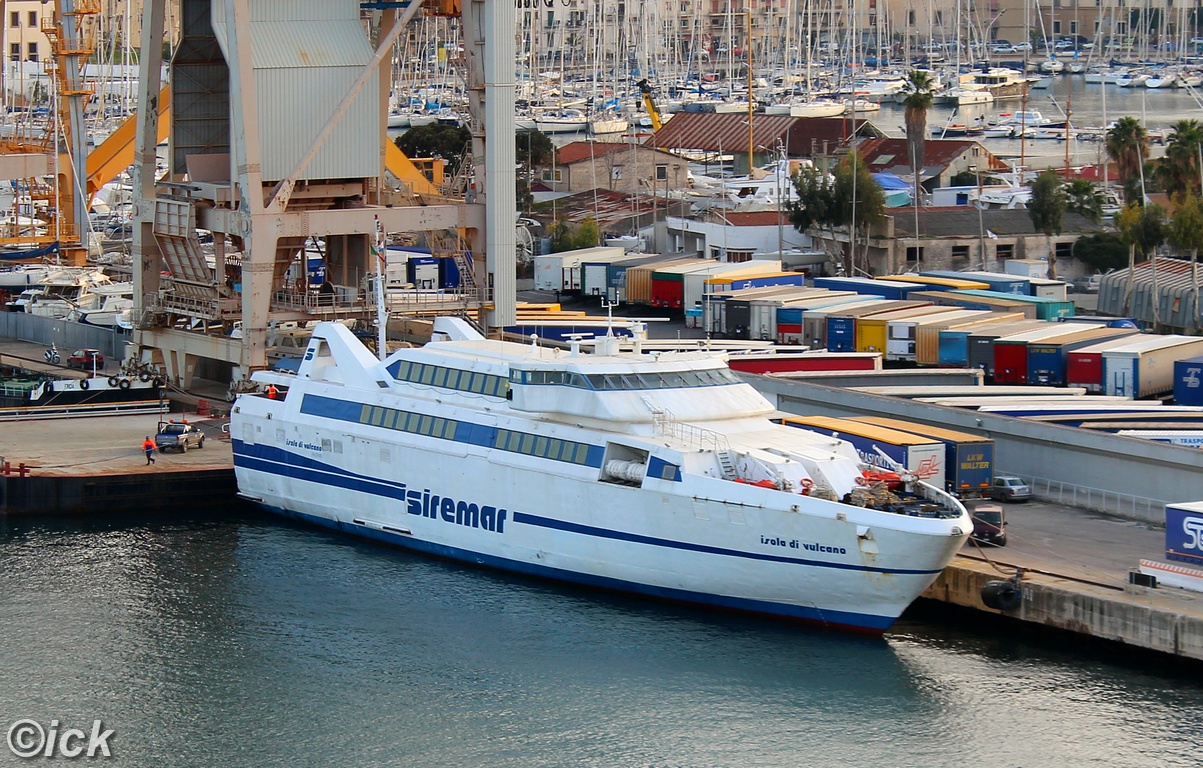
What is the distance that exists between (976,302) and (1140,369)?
610 inches

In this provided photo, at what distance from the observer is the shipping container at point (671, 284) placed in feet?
262

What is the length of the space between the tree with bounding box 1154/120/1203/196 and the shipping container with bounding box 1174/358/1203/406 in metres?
29.3

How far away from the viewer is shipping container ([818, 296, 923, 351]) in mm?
66938

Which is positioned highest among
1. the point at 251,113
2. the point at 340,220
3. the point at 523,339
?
the point at 251,113

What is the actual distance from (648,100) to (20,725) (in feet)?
439

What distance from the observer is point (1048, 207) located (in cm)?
8719

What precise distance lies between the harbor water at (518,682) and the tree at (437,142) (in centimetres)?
7637

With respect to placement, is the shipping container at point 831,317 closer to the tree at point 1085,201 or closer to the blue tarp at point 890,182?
the tree at point 1085,201

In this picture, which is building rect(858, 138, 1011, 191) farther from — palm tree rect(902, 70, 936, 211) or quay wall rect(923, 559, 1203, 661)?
quay wall rect(923, 559, 1203, 661)

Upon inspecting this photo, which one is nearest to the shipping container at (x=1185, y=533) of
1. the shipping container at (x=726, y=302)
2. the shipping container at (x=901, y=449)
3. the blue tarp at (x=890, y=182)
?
the shipping container at (x=901, y=449)

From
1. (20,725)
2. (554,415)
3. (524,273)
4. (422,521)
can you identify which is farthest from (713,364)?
(524,273)

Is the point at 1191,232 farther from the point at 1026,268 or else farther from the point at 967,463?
the point at 967,463

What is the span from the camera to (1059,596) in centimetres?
3556

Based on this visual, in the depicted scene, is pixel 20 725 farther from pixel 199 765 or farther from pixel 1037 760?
pixel 1037 760
